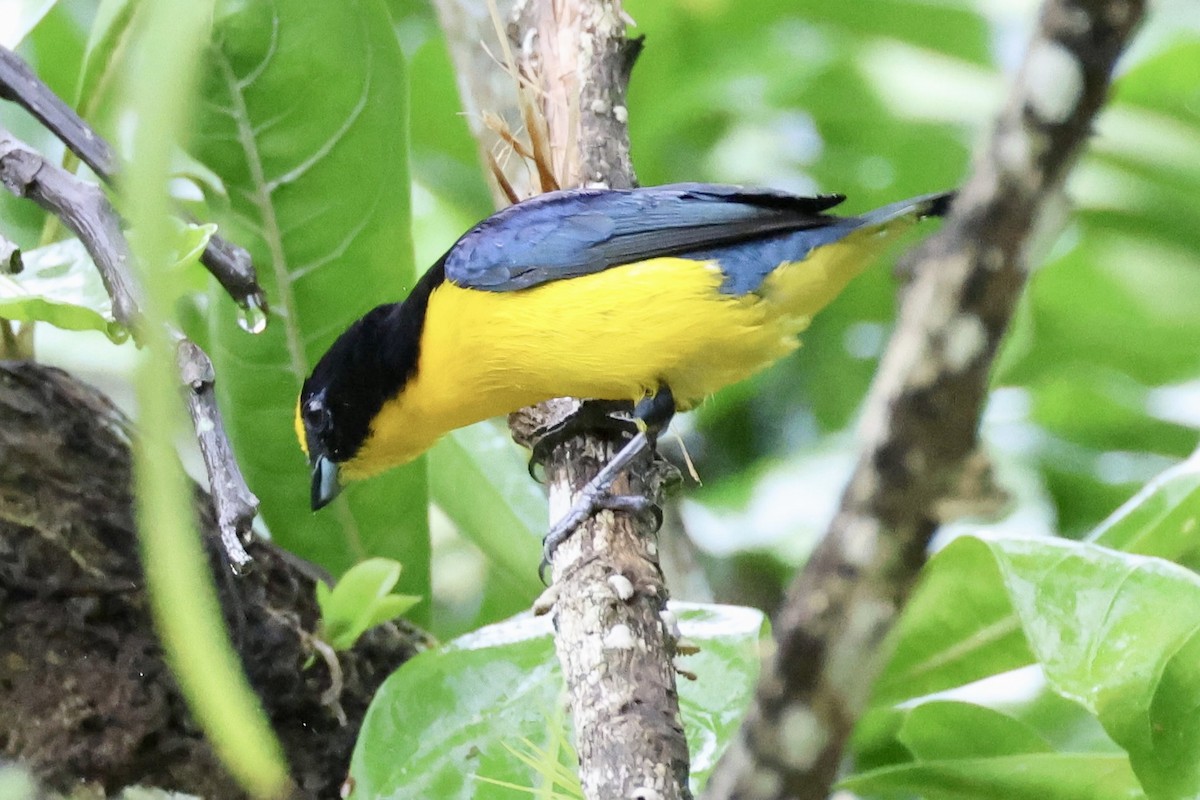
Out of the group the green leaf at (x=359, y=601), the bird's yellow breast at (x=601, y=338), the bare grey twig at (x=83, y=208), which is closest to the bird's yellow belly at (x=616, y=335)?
the bird's yellow breast at (x=601, y=338)

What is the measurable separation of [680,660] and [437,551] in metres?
1.04

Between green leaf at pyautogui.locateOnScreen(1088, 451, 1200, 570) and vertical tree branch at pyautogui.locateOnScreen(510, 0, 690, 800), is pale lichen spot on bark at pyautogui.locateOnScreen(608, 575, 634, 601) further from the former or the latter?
green leaf at pyautogui.locateOnScreen(1088, 451, 1200, 570)

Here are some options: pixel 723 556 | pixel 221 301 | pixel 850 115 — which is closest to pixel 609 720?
pixel 221 301

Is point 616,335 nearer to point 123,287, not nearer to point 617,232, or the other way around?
point 617,232

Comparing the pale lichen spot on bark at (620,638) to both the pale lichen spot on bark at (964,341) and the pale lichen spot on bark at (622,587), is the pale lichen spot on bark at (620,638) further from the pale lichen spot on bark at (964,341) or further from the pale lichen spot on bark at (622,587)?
the pale lichen spot on bark at (964,341)

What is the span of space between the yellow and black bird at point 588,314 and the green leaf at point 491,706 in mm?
326

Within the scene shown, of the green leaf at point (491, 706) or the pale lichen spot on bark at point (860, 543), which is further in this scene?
the green leaf at point (491, 706)

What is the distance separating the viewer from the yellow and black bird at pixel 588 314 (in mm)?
1448

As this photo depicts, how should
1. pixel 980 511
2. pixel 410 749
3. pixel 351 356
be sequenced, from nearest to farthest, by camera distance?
pixel 980 511
pixel 410 749
pixel 351 356

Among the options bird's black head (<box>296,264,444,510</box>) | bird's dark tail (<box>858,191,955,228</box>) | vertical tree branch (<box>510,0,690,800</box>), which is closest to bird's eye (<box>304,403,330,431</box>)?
bird's black head (<box>296,264,444,510</box>)

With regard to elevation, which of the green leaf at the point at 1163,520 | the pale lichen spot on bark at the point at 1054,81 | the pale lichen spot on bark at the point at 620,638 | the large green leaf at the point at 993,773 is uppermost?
the pale lichen spot on bark at the point at 1054,81

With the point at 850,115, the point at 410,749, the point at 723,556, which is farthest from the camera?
the point at 850,115

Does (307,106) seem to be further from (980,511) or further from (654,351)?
(980,511)

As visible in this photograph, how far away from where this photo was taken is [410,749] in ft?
4.00
